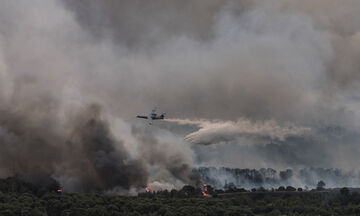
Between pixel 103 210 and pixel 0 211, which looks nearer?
pixel 0 211

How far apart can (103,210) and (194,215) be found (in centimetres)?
3673

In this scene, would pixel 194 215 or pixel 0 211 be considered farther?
pixel 194 215

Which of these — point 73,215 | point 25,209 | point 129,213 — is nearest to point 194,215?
point 129,213

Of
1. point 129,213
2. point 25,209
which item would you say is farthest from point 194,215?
point 25,209

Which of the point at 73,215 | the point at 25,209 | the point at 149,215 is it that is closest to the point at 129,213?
the point at 149,215

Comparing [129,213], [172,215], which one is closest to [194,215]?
[172,215]

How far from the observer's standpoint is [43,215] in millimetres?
192500

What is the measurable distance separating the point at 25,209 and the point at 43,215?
24.7 ft

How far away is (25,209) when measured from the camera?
193 m

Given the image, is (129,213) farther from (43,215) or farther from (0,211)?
(0,211)

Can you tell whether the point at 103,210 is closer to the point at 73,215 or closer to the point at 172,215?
the point at 73,215

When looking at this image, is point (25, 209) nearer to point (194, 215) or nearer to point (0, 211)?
point (0, 211)

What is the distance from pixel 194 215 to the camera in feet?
650

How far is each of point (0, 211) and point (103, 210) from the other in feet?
128
